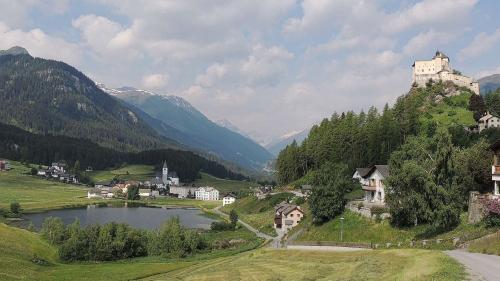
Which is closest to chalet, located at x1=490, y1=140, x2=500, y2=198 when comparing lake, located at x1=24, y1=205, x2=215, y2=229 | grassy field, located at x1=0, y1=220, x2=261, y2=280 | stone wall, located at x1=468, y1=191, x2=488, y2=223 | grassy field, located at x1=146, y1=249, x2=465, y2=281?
stone wall, located at x1=468, y1=191, x2=488, y2=223

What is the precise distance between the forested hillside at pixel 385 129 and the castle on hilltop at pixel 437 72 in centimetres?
792

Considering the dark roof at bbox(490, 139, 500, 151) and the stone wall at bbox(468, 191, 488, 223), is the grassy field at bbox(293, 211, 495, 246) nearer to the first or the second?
the stone wall at bbox(468, 191, 488, 223)

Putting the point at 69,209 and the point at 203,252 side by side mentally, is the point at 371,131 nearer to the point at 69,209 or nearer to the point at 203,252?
the point at 203,252

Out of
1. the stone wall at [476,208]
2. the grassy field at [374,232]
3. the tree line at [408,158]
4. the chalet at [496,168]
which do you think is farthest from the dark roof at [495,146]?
the grassy field at [374,232]

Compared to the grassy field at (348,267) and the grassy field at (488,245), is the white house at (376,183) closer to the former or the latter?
the grassy field at (348,267)

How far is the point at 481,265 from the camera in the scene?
2939cm

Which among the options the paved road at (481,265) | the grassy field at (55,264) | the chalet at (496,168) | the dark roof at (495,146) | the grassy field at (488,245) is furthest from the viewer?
the grassy field at (55,264)

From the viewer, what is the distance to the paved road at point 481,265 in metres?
25.8

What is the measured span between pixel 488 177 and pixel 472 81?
143054mm

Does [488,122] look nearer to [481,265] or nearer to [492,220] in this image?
[492,220]

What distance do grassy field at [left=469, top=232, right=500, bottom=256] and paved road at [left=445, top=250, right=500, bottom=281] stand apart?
1130 millimetres

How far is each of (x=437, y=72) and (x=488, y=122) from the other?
58.2 m

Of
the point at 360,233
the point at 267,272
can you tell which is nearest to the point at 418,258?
the point at 267,272

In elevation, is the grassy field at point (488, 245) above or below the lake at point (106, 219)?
above
